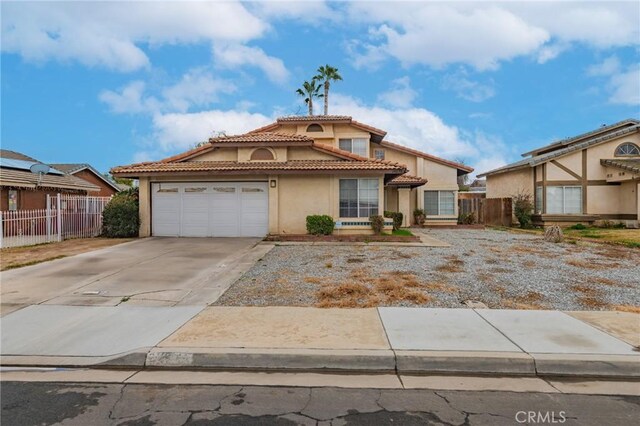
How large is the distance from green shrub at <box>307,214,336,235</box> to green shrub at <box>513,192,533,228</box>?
14919mm

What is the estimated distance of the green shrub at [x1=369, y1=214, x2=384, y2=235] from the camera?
16.2 meters

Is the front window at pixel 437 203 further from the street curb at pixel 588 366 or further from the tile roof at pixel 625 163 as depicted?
the street curb at pixel 588 366

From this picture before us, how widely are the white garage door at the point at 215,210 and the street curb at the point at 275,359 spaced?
1219 centimetres

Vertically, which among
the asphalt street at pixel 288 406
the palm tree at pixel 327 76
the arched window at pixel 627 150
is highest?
the palm tree at pixel 327 76

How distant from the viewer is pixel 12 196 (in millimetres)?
19422

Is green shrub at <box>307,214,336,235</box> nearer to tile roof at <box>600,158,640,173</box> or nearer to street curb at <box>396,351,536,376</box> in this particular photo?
street curb at <box>396,351,536,376</box>

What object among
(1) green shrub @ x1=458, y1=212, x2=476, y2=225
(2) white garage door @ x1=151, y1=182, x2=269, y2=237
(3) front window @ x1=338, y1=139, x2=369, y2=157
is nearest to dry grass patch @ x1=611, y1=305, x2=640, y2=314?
(2) white garage door @ x1=151, y1=182, x2=269, y2=237

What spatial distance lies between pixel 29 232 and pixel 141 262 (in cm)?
825

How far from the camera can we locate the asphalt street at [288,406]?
3.38 m

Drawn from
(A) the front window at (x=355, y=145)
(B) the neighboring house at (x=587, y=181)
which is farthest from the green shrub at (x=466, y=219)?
(A) the front window at (x=355, y=145)

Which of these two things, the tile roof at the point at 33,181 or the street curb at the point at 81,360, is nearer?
the street curb at the point at 81,360

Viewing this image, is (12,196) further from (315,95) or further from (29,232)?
(315,95)

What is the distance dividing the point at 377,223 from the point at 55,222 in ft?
43.6

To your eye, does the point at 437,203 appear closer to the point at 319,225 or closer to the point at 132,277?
the point at 319,225
